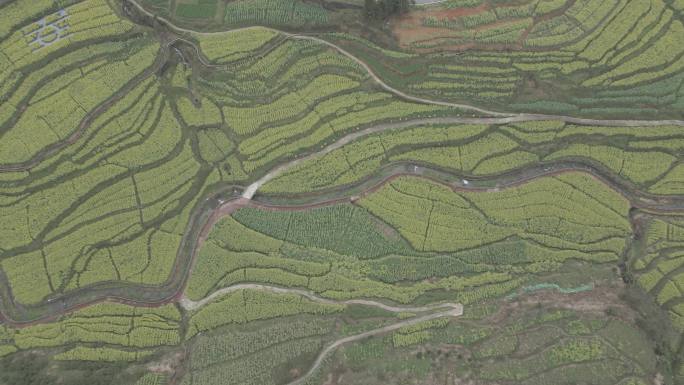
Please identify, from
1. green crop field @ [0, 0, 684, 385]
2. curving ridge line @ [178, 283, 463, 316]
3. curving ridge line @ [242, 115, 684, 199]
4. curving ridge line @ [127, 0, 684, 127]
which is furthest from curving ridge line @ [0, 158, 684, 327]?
curving ridge line @ [127, 0, 684, 127]

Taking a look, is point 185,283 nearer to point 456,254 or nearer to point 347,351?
point 347,351

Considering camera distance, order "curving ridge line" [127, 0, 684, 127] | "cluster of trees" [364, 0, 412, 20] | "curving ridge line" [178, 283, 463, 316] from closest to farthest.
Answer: "curving ridge line" [178, 283, 463, 316] < "curving ridge line" [127, 0, 684, 127] < "cluster of trees" [364, 0, 412, 20]

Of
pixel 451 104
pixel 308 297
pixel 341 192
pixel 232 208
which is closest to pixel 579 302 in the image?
pixel 451 104

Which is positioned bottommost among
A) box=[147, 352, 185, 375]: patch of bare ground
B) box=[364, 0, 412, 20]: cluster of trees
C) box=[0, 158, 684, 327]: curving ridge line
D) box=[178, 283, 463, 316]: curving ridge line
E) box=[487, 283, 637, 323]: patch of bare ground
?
box=[147, 352, 185, 375]: patch of bare ground

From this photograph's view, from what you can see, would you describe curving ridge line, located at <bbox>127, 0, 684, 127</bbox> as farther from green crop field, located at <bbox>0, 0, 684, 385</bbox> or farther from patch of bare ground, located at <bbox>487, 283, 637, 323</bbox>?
patch of bare ground, located at <bbox>487, 283, 637, 323</bbox>

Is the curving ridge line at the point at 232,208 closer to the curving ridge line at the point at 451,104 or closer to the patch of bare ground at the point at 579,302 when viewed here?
the curving ridge line at the point at 451,104

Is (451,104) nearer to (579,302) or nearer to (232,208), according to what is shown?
(579,302)

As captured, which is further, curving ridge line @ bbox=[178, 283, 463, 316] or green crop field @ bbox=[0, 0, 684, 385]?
curving ridge line @ bbox=[178, 283, 463, 316]
